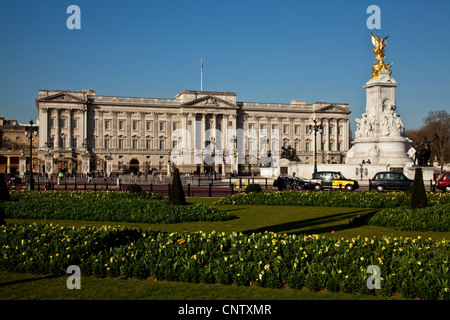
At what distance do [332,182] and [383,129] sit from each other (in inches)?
404

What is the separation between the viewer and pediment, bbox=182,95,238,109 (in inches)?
3615

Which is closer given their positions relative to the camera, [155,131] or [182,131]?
[182,131]

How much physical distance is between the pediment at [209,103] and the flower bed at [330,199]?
230 feet

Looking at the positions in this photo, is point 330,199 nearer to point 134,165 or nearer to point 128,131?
point 134,165

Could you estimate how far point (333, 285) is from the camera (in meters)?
7.92

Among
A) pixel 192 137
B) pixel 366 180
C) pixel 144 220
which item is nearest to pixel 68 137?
pixel 192 137

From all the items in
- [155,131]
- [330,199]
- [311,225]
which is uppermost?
[155,131]

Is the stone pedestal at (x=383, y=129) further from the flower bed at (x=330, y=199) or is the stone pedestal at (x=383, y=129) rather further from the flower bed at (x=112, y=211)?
the flower bed at (x=112, y=211)

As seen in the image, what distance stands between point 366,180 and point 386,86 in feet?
27.5

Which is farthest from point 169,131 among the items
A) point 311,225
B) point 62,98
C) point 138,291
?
point 138,291

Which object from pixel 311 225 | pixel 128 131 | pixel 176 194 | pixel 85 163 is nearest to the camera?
pixel 311 225

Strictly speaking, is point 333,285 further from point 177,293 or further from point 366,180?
point 366,180

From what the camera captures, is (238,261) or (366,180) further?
(366,180)

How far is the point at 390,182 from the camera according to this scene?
3008 centimetres
